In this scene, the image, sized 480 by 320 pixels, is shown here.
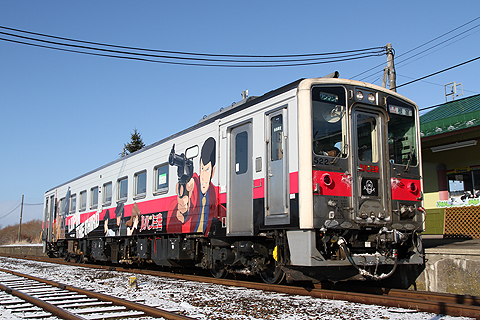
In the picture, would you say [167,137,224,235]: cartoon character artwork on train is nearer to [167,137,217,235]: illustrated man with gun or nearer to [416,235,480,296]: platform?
[167,137,217,235]: illustrated man with gun

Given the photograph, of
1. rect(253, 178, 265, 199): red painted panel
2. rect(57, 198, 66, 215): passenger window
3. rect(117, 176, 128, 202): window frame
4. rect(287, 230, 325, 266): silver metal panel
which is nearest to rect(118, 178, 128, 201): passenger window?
rect(117, 176, 128, 202): window frame

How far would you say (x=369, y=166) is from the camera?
695 cm

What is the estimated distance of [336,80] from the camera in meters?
6.95

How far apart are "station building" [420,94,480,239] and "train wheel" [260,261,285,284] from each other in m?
7.31

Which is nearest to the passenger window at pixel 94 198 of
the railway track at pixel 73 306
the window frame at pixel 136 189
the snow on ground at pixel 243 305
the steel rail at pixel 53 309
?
the window frame at pixel 136 189

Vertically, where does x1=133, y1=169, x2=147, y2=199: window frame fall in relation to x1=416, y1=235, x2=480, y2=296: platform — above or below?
above

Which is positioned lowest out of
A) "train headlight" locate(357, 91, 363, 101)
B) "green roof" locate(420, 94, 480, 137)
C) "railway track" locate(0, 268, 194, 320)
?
"railway track" locate(0, 268, 194, 320)

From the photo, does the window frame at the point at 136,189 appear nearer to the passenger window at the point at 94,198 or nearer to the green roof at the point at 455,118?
the passenger window at the point at 94,198

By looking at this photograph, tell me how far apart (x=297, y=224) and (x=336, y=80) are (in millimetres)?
2387

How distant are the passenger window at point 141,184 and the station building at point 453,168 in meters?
8.39

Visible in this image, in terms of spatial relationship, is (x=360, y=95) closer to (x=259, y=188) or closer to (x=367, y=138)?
(x=367, y=138)

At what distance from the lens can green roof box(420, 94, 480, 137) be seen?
12156mm

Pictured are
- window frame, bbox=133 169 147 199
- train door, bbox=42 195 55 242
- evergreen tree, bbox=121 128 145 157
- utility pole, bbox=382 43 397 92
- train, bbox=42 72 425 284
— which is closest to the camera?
train, bbox=42 72 425 284

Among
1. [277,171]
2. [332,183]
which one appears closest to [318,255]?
[332,183]
